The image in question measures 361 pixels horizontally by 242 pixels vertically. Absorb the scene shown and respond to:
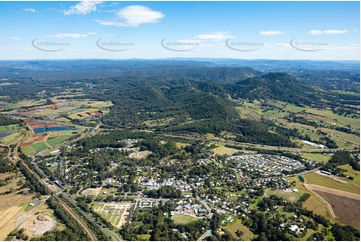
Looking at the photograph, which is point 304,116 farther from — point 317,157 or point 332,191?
point 332,191

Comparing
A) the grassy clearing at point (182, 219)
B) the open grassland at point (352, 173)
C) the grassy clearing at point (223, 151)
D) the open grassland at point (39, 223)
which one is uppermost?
the open grassland at point (352, 173)

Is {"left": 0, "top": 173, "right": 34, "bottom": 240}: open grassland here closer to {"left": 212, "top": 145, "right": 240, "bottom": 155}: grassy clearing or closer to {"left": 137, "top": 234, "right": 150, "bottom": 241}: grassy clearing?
{"left": 137, "top": 234, "right": 150, "bottom": 241}: grassy clearing

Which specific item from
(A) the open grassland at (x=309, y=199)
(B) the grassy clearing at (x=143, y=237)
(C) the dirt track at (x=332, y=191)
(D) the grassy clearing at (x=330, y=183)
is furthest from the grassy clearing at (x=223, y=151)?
(B) the grassy clearing at (x=143, y=237)

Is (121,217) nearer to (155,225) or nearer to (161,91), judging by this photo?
(155,225)

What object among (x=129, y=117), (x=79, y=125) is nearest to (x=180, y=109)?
(x=129, y=117)

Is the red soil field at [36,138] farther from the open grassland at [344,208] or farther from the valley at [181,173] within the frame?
the open grassland at [344,208]

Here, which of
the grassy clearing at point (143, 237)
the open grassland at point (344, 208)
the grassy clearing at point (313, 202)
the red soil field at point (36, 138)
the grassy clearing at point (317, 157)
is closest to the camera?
the grassy clearing at point (143, 237)
